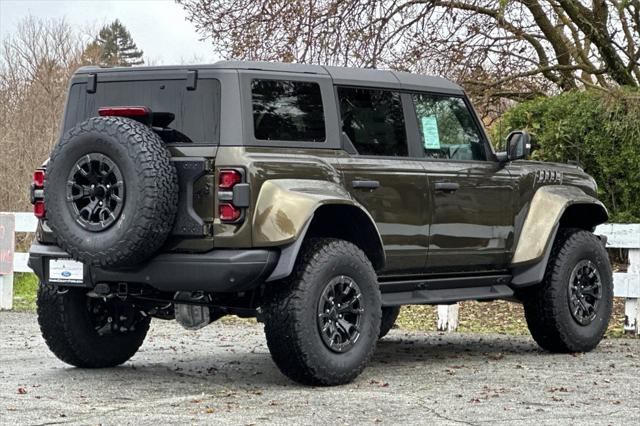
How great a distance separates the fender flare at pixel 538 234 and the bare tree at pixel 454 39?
20.7 feet

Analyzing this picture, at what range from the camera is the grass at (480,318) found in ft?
40.1

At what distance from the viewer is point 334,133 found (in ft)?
26.6

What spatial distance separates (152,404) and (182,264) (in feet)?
2.82

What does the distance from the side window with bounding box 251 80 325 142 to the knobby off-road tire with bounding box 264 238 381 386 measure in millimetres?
705

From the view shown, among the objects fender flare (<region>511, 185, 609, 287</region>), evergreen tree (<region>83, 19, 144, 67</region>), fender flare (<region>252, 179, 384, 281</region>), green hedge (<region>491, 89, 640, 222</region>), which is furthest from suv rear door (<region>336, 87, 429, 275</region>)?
evergreen tree (<region>83, 19, 144, 67</region>)

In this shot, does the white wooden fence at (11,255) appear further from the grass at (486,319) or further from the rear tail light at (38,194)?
the rear tail light at (38,194)

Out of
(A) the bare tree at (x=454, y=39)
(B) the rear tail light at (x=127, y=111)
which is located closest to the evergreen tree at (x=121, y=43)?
(A) the bare tree at (x=454, y=39)

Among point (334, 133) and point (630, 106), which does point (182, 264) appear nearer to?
point (334, 133)

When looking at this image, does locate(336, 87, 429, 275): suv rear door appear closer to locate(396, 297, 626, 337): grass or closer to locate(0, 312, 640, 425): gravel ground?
locate(0, 312, 640, 425): gravel ground

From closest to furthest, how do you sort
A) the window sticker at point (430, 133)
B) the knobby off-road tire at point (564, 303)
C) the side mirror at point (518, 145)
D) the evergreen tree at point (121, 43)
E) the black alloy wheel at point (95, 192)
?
the black alloy wheel at point (95, 192) < the window sticker at point (430, 133) < the side mirror at point (518, 145) < the knobby off-road tire at point (564, 303) < the evergreen tree at point (121, 43)

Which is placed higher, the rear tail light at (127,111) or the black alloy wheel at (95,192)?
the rear tail light at (127,111)

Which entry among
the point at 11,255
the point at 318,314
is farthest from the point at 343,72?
the point at 11,255

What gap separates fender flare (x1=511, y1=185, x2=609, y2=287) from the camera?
9.45 m

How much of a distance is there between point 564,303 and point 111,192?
3956 mm
